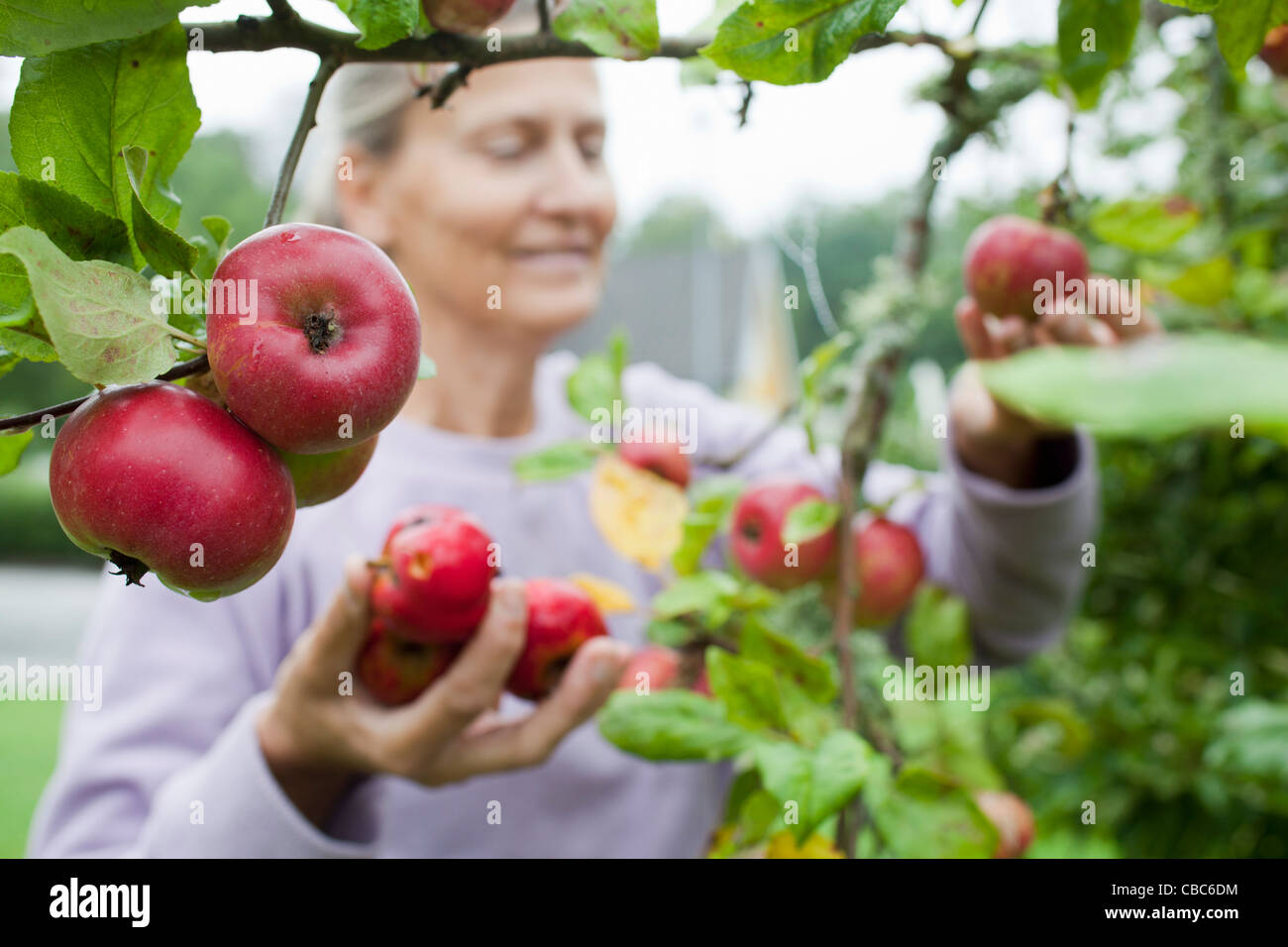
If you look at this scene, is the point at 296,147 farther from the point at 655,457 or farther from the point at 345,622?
the point at 655,457

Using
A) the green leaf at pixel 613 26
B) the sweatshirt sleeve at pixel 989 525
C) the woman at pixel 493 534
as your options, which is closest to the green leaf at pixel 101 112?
the green leaf at pixel 613 26

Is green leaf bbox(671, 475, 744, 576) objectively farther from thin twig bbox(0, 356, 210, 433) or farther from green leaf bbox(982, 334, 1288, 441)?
green leaf bbox(982, 334, 1288, 441)

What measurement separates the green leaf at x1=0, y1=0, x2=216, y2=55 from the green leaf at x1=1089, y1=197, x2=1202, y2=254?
0.60 m

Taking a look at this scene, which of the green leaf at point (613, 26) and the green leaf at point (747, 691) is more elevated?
the green leaf at point (613, 26)

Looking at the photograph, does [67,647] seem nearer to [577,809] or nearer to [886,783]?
[577,809]

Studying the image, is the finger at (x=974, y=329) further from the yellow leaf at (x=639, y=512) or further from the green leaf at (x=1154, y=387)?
the green leaf at (x=1154, y=387)

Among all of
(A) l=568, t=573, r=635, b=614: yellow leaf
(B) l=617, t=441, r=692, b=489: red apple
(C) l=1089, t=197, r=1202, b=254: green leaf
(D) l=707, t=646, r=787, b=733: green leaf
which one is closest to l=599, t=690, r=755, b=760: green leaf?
(D) l=707, t=646, r=787, b=733: green leaf

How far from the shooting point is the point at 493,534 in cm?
90

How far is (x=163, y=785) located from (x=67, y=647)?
4181mm

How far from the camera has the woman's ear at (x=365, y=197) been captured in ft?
3.00

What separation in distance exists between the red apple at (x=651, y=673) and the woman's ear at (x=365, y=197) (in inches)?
19.1

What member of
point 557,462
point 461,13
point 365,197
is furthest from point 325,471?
point 365,197

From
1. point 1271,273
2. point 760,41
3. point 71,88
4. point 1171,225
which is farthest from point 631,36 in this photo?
point 1271,273

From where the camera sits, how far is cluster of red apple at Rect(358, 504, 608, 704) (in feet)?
1.63
